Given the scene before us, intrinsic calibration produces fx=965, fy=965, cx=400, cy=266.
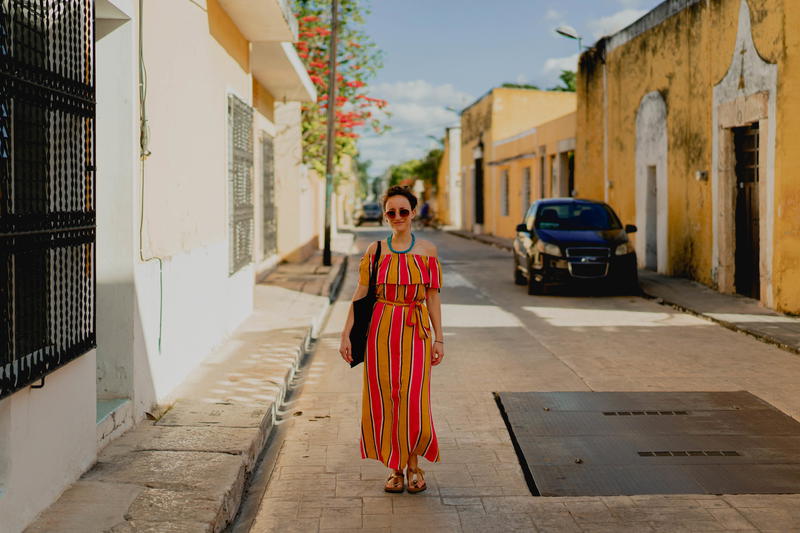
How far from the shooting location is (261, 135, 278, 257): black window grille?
17.5 m

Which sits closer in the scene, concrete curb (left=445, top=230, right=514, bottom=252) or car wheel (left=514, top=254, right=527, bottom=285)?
car wheel (left=514, top=254, right=527, bottom=285)

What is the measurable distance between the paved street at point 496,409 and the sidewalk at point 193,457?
0.25m

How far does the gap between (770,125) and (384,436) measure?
32.4 ft

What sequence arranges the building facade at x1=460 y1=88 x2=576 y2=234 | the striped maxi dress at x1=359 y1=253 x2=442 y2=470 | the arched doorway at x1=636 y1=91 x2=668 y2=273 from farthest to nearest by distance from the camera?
the building facade at x1=460 y1=88 x2=576 y2=234
the arched doorway at x1=636 y1=91 x2=668 y2=273
the striped maxi dress at x1=359 y1=253 x2=442 y2=470

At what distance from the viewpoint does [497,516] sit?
4867 mm

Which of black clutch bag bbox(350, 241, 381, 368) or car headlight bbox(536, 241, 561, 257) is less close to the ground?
car headlight bbox(536, 241, 561, 257)

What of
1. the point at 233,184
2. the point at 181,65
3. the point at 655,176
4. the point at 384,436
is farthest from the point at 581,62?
the point at 384,436

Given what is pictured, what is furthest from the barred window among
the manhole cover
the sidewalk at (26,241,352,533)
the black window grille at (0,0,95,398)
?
the black window grille at (0,0,95,398)

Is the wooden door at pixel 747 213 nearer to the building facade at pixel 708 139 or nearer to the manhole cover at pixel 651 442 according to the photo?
the building facade at pixel 708 139

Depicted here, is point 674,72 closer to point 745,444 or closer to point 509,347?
point 509,347

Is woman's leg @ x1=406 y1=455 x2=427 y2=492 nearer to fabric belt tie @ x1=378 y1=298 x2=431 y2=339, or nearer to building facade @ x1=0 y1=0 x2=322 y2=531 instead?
fabric belt tie @ x1=378 y1=298 x2=431 y2=339

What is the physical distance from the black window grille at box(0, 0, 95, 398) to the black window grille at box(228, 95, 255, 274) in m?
5.73

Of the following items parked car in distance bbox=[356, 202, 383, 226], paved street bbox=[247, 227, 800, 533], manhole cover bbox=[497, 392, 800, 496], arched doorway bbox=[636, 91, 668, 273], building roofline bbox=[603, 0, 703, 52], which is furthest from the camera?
parked car in distance bbox=[356, 202, 383, 226]

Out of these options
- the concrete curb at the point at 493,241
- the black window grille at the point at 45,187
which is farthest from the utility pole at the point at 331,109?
the black window grille at the point at 45,187
